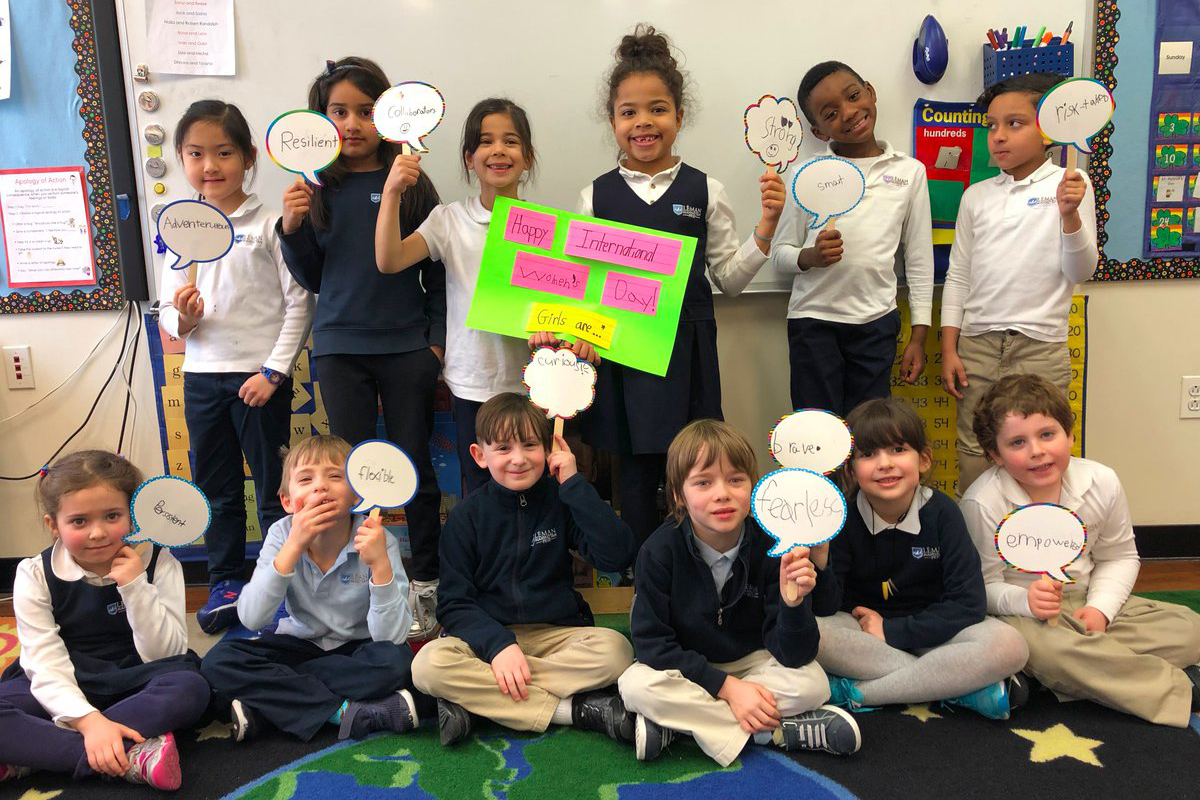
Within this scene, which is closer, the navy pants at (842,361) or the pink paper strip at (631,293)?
the pink paper strip at (631,293)

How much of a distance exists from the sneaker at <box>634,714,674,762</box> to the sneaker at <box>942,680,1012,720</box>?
66cm

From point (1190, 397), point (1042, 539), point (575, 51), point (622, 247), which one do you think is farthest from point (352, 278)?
point (1190, 397)

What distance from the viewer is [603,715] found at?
5.44 ft

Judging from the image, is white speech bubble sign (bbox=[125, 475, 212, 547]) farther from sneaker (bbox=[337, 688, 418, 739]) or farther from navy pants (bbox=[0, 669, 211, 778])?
sneaker (bbox=[337, 688, 418, 739])

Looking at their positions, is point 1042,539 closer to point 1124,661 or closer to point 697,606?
point 1124,661

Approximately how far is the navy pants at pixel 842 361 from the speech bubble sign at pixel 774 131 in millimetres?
475

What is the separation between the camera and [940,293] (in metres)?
2.58

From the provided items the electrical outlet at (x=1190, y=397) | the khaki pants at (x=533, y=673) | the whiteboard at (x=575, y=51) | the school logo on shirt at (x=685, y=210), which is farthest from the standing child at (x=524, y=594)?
the electrical outlet at (x=1190, y=397)

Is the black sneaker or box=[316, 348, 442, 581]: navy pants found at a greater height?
box=[316, 348, 442, 581]: navy pants

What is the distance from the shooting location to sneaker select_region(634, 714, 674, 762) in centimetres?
155

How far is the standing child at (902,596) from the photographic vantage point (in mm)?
1669

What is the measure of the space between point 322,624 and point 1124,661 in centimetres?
171

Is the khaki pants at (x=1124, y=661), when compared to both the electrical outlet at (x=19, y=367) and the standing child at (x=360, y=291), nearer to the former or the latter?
the standing child at (x=360, y=291)

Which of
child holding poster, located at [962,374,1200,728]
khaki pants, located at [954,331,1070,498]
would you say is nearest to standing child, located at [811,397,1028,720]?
child holding poster, located at [962,374,1200,728]
